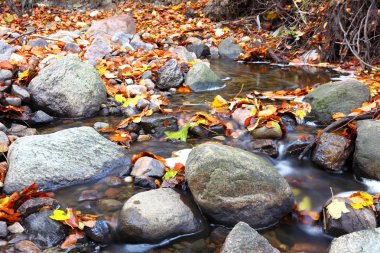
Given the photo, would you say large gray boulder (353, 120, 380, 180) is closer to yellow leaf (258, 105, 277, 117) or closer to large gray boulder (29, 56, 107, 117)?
yellow leaf (258, 105, 277, 117)

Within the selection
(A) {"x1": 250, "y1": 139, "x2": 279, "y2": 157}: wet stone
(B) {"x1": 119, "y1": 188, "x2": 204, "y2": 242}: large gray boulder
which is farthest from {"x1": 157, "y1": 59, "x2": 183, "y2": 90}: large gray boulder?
(B) {"x1": 119, "y1": 188, "x2": 204, "y2": 242}: large gray boulder

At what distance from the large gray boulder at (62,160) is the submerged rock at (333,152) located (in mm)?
1622

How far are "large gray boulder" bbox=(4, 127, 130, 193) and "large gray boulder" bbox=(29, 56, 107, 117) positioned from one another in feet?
3.70

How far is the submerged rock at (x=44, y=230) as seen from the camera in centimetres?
242

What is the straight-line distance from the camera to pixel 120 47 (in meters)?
7.20

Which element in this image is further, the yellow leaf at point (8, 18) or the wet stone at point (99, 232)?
the yellow leaf at point (8, 18)

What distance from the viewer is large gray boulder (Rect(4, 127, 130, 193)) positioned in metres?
2.96

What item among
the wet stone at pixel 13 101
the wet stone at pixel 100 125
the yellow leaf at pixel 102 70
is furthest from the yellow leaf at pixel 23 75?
the wet stone at pixel 100 125

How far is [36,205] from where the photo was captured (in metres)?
2.59

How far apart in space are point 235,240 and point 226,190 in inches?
20.8

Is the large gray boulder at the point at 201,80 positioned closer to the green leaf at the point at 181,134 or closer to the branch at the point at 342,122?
the green leaf at the point at 181,134

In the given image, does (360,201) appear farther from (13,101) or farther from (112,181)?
(13,101)

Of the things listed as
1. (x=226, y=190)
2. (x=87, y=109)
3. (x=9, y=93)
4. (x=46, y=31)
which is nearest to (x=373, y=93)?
(x=226, y=190)

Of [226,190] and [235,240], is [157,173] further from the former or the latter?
[235,240]
